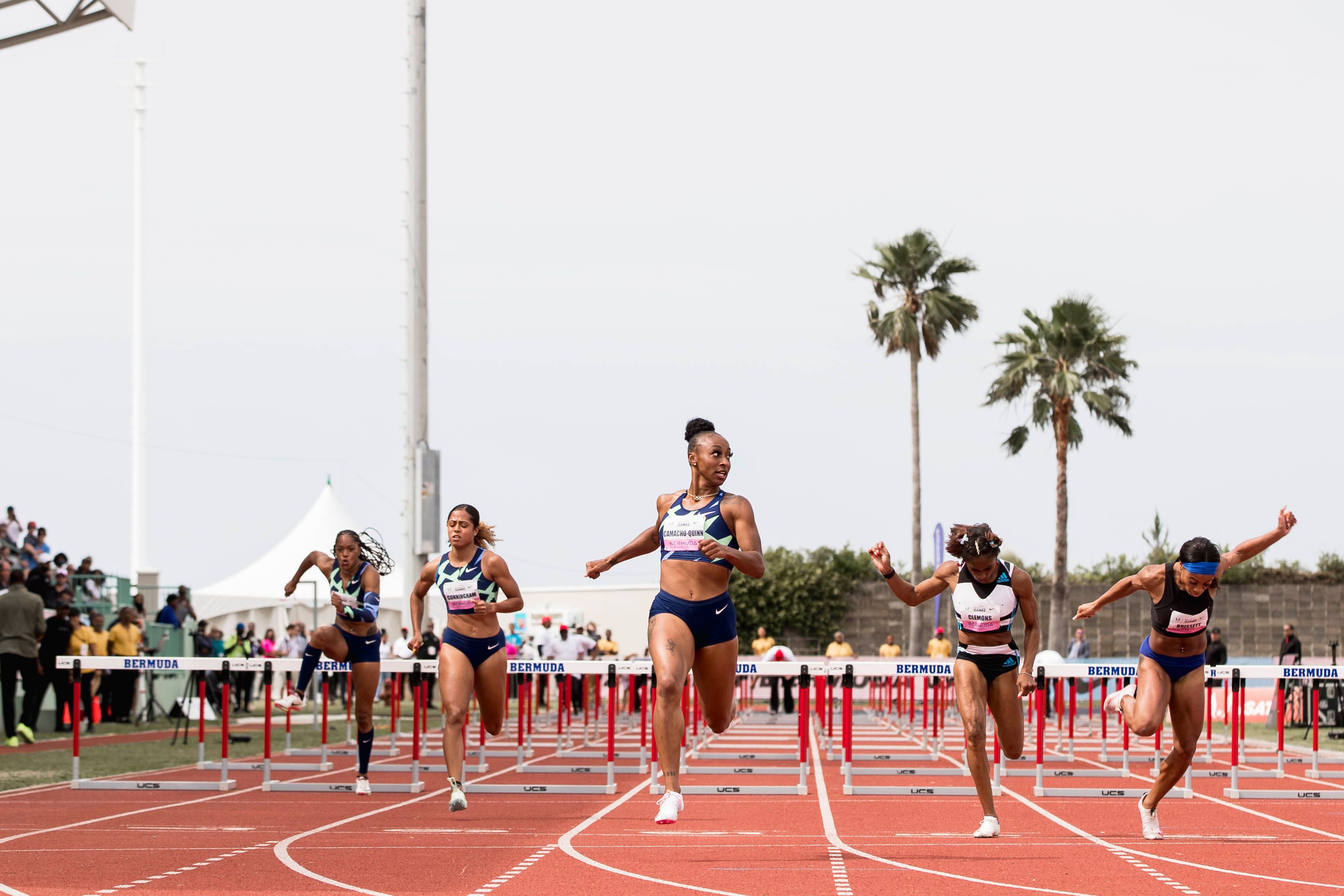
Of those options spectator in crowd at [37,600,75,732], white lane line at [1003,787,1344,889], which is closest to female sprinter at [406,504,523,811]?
white lane line at [1003,787,1344,889]

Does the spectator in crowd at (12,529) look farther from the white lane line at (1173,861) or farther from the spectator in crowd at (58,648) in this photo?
the white lane line at (1173,861)

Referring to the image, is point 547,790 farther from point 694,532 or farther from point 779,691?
point 779,691

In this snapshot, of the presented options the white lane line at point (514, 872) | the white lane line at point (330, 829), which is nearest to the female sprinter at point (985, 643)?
the white lane line at point (514, 872)

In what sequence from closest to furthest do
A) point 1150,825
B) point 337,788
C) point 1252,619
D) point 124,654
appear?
point 1150,825
point 337,788
point 124,654
point 1252,619

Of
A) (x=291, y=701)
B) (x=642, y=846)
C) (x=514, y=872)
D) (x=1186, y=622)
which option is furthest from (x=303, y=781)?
(x=1186, y=622)

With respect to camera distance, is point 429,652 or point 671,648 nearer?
point 671,648

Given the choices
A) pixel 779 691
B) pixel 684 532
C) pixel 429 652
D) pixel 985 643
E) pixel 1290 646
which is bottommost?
pixel 779 691

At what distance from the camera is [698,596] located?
29.5 feet

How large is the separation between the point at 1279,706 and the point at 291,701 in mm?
8793

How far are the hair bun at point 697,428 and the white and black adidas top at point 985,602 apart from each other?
1.80m

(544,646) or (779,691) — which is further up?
(544,646)

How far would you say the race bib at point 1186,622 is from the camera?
982cm

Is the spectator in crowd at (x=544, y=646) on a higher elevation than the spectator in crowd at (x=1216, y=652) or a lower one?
lower

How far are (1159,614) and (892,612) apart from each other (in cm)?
4074
